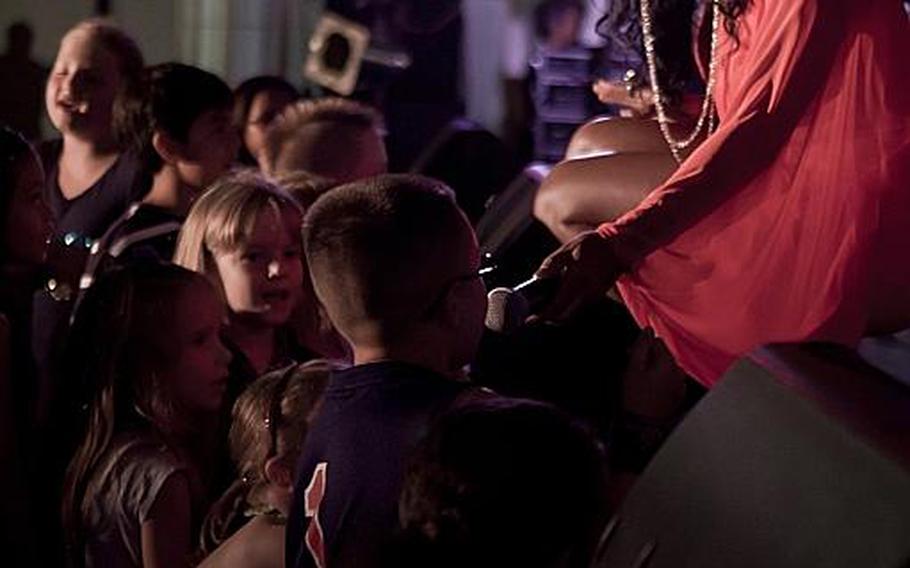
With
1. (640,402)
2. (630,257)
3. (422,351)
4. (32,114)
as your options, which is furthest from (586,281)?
(32,114)

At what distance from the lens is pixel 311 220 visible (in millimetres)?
2279

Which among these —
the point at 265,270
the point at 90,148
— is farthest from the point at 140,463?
the point at 90,148

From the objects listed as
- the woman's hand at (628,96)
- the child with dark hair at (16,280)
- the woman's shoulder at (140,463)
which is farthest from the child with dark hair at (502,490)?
the child with dark hair at (16,280)

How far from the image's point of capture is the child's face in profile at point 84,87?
4625 millimetres

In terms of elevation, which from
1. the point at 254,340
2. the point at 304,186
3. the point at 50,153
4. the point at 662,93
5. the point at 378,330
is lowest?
the point at 50,153

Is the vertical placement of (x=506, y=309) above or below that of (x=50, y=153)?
above

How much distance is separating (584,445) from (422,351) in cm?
55

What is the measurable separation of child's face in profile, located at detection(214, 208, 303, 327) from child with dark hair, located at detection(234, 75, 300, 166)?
69.2 inches

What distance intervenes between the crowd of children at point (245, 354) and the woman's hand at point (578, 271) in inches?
6.4

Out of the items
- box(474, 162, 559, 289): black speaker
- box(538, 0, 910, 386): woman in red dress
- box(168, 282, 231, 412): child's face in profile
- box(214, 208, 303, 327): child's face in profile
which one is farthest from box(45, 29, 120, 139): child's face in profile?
box(538, 0, 910, 386): woman in red dress

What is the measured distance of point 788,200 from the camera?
262cm

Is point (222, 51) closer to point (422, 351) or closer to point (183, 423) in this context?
point (183, 423)

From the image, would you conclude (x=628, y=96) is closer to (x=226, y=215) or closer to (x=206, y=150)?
(x=226, y=215)

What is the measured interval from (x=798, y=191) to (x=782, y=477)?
114cm
